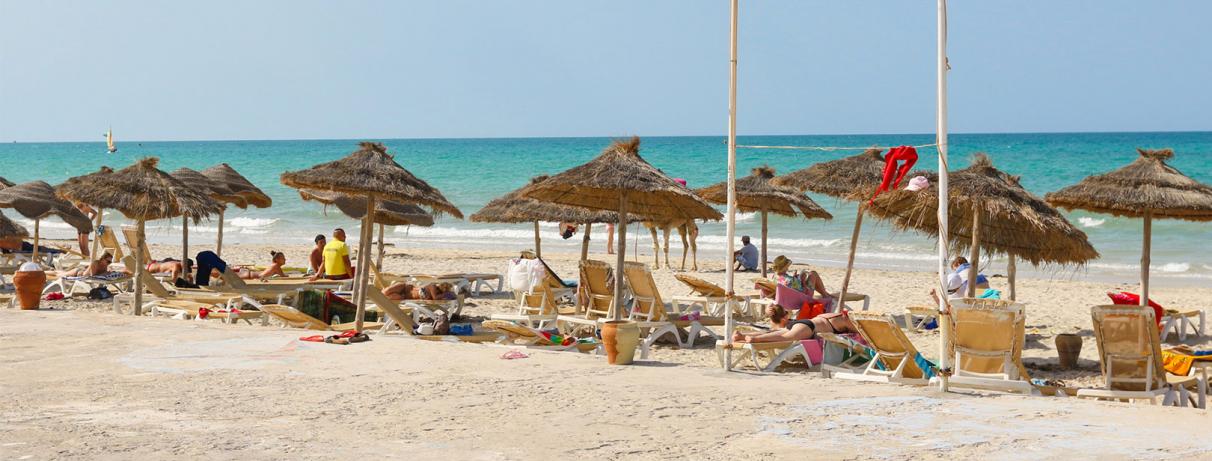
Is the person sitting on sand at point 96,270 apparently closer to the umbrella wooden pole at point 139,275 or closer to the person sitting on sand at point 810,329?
the umbrella wooden pole at point 139,275

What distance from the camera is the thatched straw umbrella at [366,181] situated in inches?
367

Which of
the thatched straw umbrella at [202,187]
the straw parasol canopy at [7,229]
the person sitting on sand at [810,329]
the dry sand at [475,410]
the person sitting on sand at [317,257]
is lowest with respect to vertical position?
the dry sand at [475,410]

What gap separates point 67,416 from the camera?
6082 millimetres

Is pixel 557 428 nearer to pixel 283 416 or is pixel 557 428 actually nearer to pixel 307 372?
pixel 283 416

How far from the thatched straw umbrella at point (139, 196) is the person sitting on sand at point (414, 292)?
1.85 meters

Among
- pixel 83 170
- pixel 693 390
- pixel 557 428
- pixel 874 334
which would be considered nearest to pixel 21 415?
pixel 557 428

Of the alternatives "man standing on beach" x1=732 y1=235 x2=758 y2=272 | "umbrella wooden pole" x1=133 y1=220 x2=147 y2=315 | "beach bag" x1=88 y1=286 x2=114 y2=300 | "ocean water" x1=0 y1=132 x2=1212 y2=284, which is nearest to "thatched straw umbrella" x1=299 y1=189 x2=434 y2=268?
"ocean water" x1=0 y1=132 x2=1212 y2=284

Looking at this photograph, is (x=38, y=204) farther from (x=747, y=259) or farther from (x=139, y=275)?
(x=747, y=259)

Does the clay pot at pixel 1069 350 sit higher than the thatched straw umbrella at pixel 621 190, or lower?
lower

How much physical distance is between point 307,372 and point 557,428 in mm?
2352

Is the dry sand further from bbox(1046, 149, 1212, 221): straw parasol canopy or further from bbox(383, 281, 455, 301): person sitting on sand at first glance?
bbox(383, 281, 455, 301): person sitting on sand

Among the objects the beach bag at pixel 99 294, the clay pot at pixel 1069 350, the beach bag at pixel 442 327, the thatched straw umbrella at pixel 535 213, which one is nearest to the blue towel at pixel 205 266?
the beach bag at pixel 99 294

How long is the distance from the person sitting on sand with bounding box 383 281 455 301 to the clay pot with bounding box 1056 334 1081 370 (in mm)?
5579

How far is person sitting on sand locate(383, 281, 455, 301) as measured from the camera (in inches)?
449
